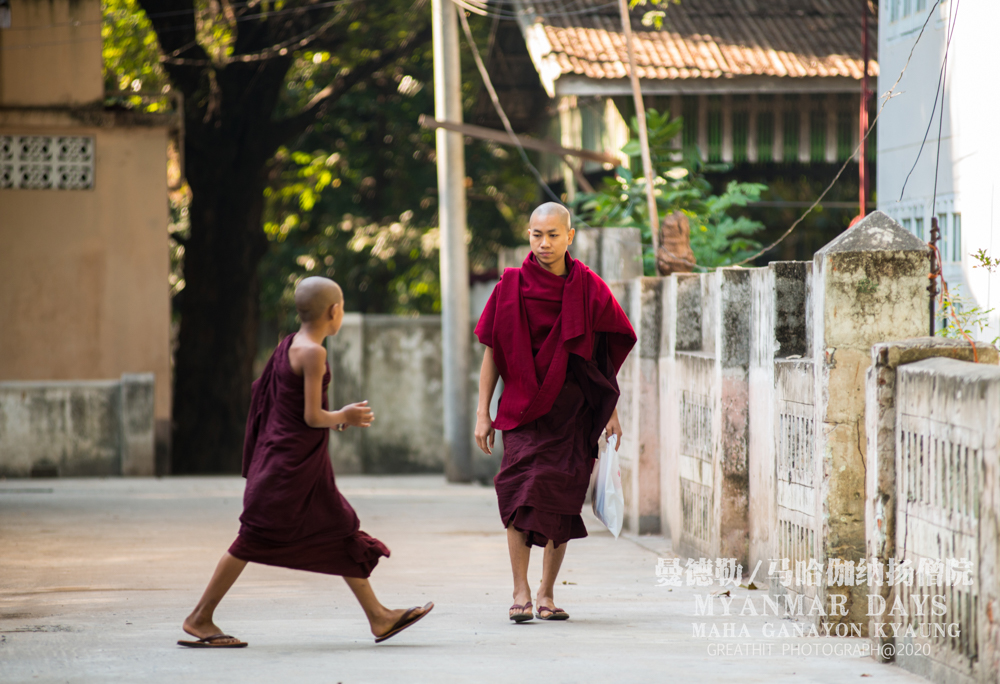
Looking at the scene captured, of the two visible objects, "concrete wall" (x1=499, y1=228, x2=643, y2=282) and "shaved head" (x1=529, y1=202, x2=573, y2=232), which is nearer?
"shaved head" (x1=529, y1=202, x2=573, y2=232)

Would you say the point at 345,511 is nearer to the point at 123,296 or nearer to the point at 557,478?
the point at 557,478

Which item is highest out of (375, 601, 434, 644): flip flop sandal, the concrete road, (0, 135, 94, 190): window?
(0, 135, 94, 190): window

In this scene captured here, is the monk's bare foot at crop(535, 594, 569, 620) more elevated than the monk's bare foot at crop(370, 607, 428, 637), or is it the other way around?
the monk's bare foot at crop(370, 607, 428, 637)

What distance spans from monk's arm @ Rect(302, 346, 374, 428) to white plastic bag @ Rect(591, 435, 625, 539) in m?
1.46

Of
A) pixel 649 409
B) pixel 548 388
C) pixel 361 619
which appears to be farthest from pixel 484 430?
pixel 649 409

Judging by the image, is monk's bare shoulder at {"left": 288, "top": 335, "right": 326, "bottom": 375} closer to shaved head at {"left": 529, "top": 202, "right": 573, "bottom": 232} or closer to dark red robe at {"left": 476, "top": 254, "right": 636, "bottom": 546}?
dark red robe at {"left": 476, "top": 254, "right": 636, "bottom": 546}

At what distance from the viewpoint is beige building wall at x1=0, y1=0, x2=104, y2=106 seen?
13.5 meters

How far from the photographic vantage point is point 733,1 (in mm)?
14633

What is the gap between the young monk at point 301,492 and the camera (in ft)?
15.7

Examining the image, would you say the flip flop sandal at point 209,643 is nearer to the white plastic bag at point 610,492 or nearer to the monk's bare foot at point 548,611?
the monk's bare foot at point 548,611

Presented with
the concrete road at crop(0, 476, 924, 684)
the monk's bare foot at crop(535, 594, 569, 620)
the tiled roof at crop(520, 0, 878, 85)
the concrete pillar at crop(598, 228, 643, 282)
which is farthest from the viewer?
the tiled roof at crop(520, 0, 878, 85)

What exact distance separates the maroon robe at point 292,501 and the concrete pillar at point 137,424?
25.5ft

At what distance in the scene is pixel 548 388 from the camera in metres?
5.63

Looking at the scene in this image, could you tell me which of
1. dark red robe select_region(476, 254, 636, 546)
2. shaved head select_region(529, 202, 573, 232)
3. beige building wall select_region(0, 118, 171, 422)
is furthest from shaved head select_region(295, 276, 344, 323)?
beige building wall select_region(0, 118, 171, 422)
